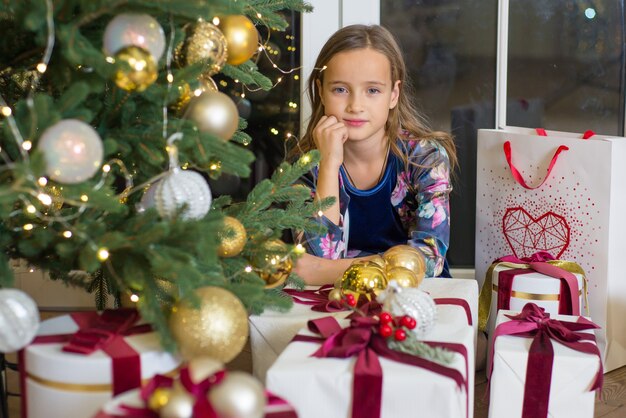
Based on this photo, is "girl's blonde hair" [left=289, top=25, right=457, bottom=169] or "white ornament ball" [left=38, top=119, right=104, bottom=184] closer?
"white ornament ball" [left=38, top=119, right=104, bottom=184]

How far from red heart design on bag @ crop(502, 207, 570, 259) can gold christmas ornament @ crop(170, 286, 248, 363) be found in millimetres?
1104

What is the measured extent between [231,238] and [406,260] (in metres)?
0.44

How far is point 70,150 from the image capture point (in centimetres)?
111

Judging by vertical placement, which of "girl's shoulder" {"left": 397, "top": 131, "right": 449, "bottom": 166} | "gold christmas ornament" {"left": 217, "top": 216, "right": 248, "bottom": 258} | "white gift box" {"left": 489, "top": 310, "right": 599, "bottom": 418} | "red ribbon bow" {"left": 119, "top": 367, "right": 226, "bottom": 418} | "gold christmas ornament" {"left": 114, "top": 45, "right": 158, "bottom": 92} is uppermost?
"gold christmas ornament" {"left": 114, "top": 45, "right": 158, "bottom": 92}

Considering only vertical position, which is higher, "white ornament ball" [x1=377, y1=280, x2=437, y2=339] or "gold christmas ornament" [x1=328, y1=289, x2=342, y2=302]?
"white ornament ball" [x1=377, y1=280, x2=437, y2=339]

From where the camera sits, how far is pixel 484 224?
220cm

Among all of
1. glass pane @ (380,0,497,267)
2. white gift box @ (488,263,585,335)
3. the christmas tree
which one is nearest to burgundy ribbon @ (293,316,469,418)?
the christmas tree

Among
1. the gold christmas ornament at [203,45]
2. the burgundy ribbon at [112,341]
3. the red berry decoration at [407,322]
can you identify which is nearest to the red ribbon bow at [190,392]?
the burgundy ribbon at [112,341]

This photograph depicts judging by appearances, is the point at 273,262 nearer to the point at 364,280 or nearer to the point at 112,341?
the point at 364,280

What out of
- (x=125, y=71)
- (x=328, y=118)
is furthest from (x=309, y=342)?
(x=328, y=118)

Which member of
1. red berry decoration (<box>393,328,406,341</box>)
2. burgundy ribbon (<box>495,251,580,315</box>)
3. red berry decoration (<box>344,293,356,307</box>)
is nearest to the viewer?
red berry decoration (<box>393,328,406,341</box>)

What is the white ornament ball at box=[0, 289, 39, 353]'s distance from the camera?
1.16 metres

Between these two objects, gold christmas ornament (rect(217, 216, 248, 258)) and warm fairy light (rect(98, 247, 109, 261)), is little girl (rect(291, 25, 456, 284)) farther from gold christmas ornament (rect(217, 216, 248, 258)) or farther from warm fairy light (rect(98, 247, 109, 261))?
warm fairy light (rect(98, 247, 109, 261))

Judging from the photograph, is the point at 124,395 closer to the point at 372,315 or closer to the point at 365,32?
the point at 372,315
